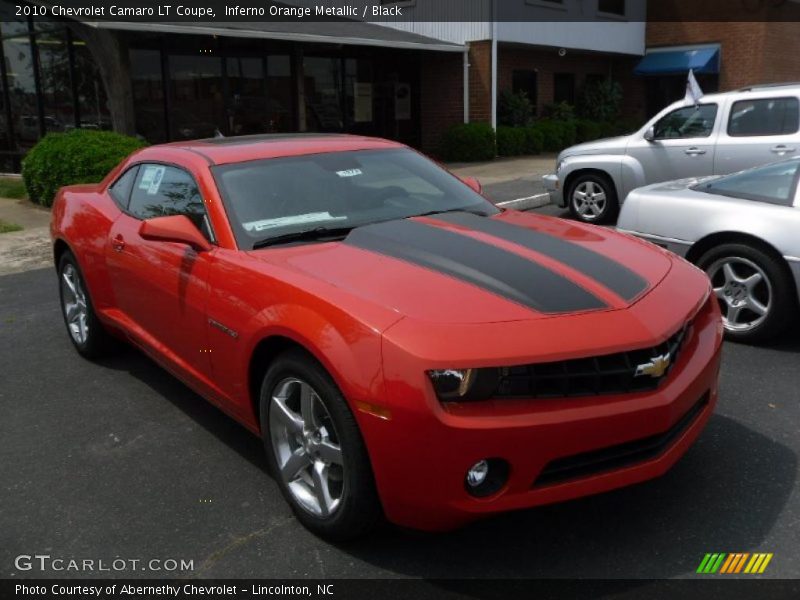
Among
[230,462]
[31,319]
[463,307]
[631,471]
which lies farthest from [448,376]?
[31,319]

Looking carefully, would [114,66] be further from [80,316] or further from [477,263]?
[477,263]

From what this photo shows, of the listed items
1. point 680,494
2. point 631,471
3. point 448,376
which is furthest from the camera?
point 680,494

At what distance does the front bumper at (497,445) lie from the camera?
7.93 ft

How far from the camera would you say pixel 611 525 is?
294 cm

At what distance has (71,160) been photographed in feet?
37.9

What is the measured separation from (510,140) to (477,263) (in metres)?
16.6

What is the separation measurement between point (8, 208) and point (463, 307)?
12.1 m

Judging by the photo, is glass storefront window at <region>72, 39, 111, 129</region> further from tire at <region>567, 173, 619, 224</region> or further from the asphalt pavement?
the asphalt pavement

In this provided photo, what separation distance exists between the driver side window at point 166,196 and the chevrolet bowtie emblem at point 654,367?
2.01 m

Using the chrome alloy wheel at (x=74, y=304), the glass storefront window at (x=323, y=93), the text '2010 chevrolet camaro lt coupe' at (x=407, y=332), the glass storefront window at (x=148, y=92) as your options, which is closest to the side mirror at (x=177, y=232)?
the text '2010 chevrolet camaro lt coupe' at (x=407, y=332)

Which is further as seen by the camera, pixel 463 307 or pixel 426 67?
pixel 426 67

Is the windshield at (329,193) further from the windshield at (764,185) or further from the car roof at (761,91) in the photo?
the car roof at (761,91)

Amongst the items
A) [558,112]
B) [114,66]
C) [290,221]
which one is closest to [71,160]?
[114,66]

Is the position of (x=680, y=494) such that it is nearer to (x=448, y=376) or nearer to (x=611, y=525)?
(x=611, y=525)
